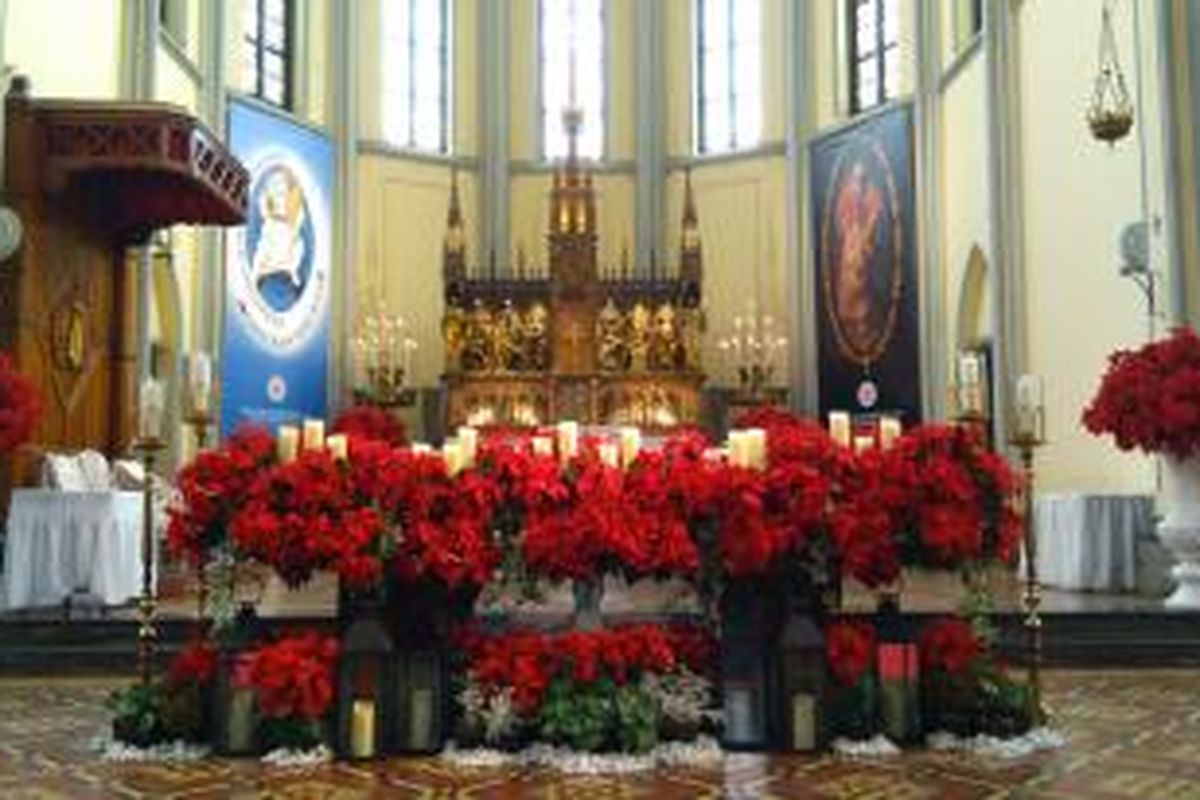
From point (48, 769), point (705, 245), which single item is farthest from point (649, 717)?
point (705, 245)

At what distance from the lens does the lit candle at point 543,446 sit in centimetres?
494

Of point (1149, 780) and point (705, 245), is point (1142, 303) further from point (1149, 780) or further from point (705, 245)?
point (705, 245)

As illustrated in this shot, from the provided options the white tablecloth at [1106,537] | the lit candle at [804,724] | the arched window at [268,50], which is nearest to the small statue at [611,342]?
the arched window at [268,50]

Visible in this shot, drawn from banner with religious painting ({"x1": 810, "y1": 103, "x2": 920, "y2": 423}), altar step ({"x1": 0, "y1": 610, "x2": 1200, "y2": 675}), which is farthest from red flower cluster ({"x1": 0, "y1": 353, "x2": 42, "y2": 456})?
banner with religious painting ({"x1": 810, "y1": 103, "x2": 920, "y2": 423})

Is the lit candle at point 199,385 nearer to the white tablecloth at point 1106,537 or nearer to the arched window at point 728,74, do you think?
the white tablecloth at point 1106,537

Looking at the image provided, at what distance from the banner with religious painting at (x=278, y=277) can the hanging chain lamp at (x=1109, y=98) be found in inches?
325

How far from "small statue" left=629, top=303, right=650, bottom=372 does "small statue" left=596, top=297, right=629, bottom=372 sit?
8 cm

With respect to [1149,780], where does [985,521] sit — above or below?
above

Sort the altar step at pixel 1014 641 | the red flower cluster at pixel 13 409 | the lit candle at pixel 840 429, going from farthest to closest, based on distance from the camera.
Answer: the red flower cluster at pixel 13 409 → the altar step at pixel 1014 641 → the lit candle at pixel 840 429

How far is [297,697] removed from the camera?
177 inches

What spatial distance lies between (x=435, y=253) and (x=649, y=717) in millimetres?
13206

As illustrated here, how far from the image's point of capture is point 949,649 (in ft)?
15.9

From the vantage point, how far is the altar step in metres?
6.83

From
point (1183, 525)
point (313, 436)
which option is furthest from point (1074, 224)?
point (313, 436)
